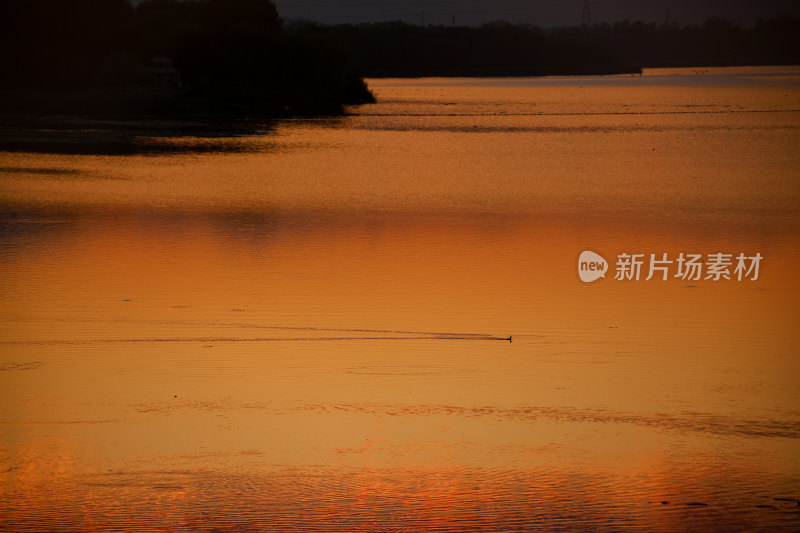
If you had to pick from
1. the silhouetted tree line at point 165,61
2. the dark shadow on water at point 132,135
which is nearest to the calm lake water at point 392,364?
the dark shadow on water at point 132,135

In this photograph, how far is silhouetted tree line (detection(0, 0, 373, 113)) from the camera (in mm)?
62625

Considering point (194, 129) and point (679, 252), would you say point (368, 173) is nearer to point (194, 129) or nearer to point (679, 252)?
point (679, 252)

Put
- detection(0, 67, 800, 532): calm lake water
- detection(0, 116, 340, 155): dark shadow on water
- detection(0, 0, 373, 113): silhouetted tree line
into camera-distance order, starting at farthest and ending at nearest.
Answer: detection(0, 0, 373, 113): silhouetted tree line → detection(0, 116, 340, 155): dark shadow on water → detection(0, 67, 800, 532): calm lake water

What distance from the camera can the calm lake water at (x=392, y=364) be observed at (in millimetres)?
6078

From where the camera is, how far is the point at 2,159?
1139 inches

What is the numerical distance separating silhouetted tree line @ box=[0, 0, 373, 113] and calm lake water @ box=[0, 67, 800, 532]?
144 ft

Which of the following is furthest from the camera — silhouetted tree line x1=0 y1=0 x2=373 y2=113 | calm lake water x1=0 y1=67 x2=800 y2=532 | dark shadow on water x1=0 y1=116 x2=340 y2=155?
silhouetted tree line x1=0 y1=0 x2=373 y2=113

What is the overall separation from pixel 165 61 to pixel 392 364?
203ft

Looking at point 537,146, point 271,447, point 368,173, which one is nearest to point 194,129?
point 537,146

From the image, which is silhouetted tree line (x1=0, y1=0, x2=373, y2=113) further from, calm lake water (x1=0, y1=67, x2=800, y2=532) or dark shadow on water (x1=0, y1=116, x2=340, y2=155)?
calm lake water (x1=0, y1=67, x2=800, y2=532)

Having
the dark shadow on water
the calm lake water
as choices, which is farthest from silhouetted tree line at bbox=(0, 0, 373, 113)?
the calm lake water

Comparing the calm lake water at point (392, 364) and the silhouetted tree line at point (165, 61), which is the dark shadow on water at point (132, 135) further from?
the calm lake water at point (392, 364)

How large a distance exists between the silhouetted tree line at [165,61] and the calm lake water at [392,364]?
1725 inches

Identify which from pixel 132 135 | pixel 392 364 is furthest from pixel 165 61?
pixel 392 364
